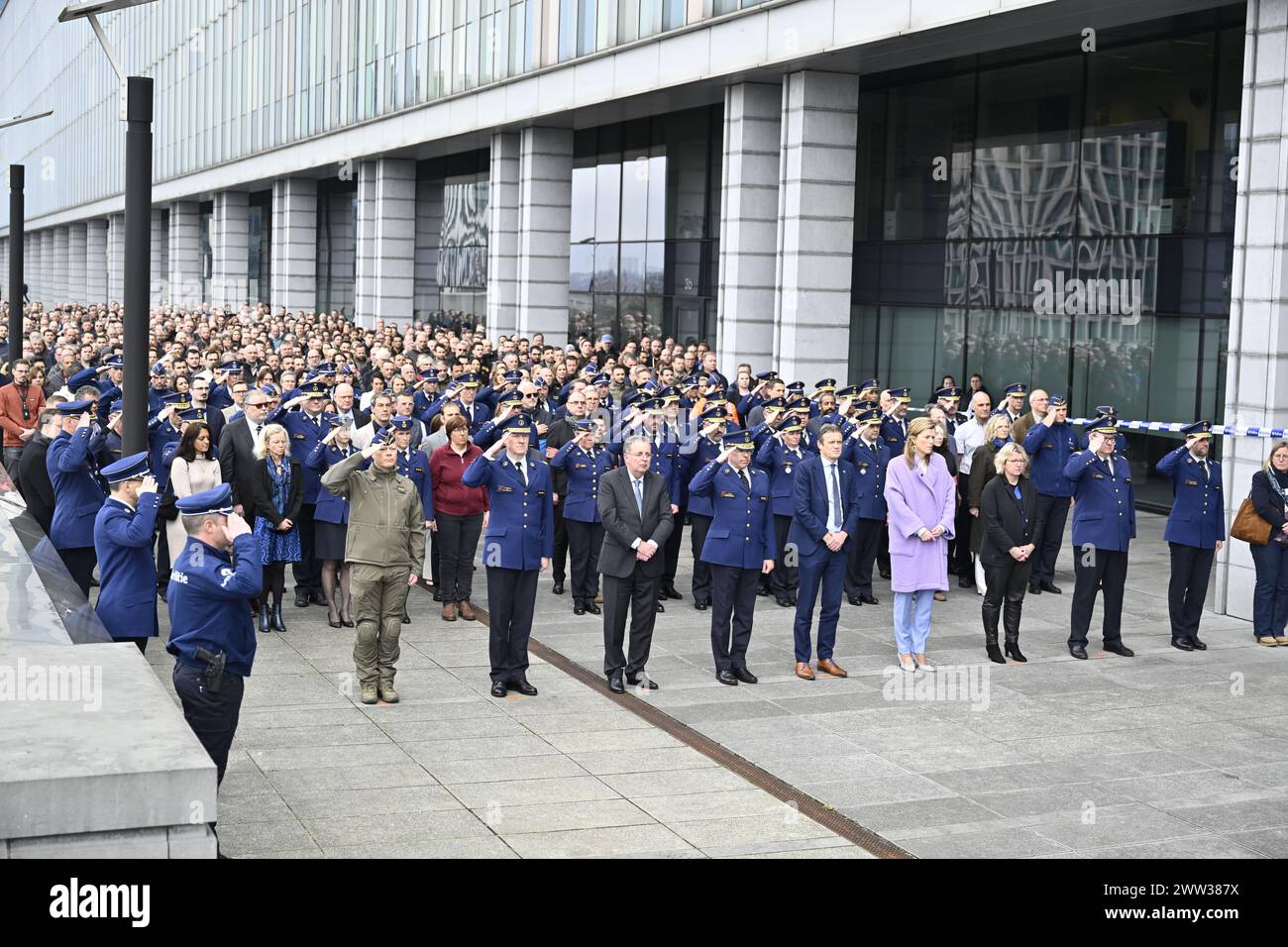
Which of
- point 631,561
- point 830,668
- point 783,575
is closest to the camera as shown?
point 631,561

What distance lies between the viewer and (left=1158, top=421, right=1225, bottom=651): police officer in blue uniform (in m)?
14.1

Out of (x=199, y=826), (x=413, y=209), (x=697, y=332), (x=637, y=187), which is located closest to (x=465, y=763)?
(x=199, y=826)

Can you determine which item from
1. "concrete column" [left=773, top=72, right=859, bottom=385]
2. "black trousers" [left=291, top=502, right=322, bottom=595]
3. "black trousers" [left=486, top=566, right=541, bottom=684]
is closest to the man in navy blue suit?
"black trousers" [left=486, top=566, right=541, bottom=684]

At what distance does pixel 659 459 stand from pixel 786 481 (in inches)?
61.5

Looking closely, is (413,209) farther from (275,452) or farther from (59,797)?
(59,797)

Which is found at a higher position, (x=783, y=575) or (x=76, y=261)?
(x=76, y=261)

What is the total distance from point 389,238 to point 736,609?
33.8 metres

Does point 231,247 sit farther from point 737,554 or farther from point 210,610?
point 210,610

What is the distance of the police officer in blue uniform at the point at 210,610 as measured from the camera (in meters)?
8.30

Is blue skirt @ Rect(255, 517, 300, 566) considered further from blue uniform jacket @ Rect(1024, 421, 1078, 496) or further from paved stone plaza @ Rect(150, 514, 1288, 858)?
blue uniform jacket @ Rect(1024, 421, 1078, 496)

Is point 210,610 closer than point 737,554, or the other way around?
point 210,610

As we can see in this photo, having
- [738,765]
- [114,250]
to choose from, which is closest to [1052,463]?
[738,765]

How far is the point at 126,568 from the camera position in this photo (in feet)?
31.5

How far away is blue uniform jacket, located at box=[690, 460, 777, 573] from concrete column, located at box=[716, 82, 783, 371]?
13746 mm
